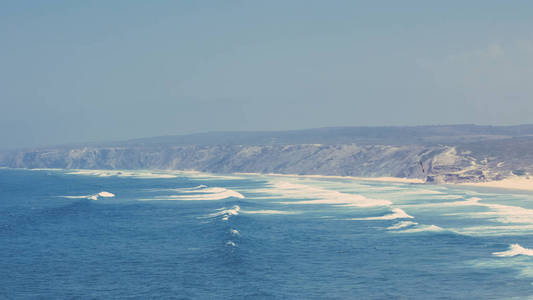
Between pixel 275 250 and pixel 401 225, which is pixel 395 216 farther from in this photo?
pixel 275 250

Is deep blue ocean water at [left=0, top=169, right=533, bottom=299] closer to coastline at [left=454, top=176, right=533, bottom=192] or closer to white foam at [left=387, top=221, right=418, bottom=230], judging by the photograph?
white foam at [left=387, top=221, right=418, bottom=230]

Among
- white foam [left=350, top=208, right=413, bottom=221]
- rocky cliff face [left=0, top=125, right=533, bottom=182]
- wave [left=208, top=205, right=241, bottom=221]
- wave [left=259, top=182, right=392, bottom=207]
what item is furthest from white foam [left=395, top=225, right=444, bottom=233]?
rocky cliff face [left=0, top=125, right=533, bottom=182]

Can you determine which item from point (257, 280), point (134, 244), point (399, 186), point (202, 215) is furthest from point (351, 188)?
point (257, 280)

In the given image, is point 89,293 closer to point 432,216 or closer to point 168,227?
point 168,227

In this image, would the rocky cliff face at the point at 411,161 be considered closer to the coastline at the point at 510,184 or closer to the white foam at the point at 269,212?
the coastline at the point at 510,184

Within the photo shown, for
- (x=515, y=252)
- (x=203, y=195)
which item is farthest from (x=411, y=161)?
(x=515, y=252)
